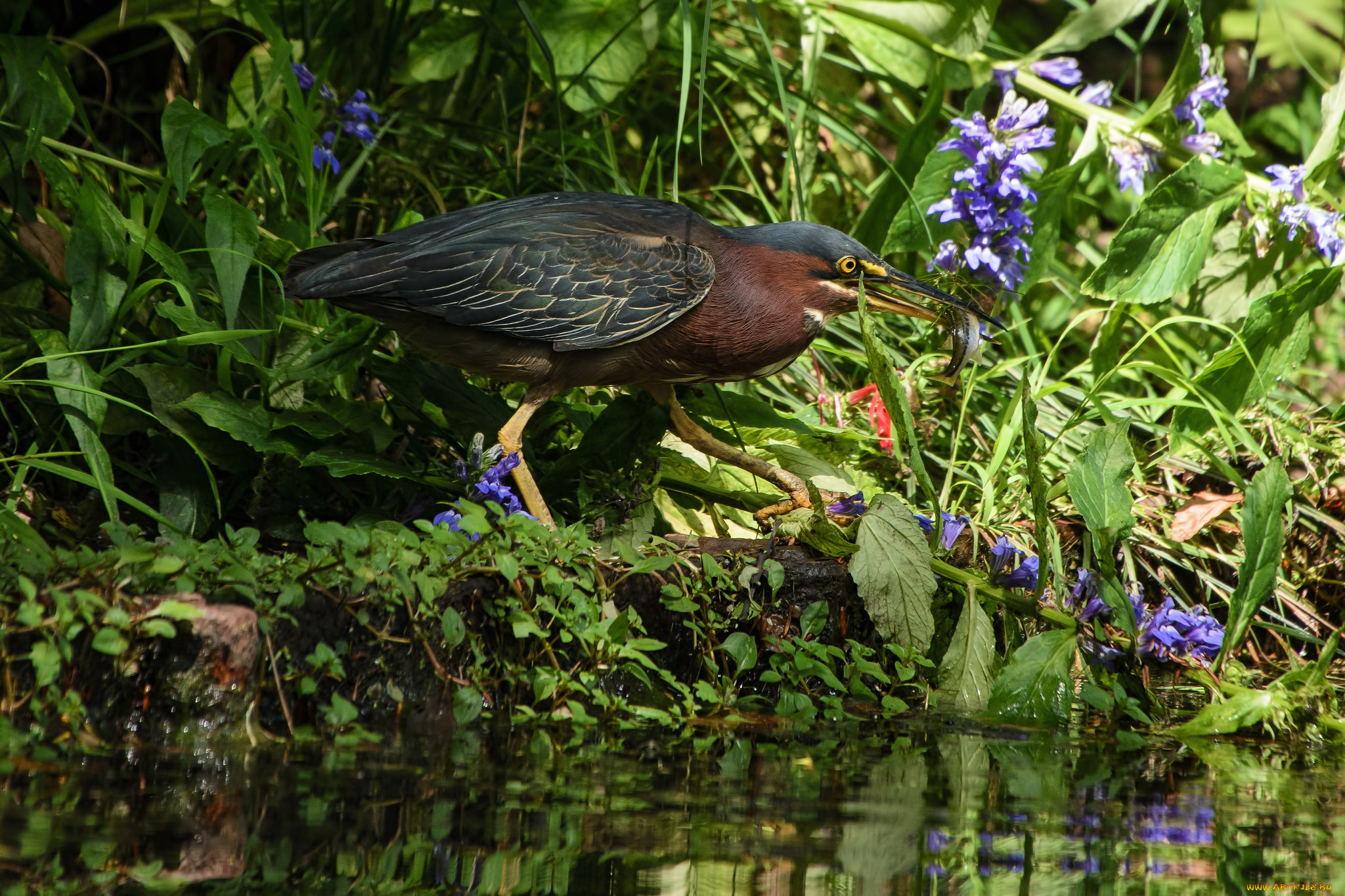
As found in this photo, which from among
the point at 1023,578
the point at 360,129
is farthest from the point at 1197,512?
the point at 360,129

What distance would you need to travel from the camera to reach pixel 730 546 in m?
3.18

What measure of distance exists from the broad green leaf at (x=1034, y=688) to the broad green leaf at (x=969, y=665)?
0.05 meters

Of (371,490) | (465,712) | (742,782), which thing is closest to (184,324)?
(371,490)

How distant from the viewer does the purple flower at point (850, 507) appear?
333 cm

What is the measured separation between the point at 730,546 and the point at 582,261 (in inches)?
35.3

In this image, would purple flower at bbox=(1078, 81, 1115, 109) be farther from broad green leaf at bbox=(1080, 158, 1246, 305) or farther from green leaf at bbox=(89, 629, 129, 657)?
green leaf at bbox=(89, 629, 129, 657)

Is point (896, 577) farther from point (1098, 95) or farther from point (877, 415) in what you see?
point (1098, 95)

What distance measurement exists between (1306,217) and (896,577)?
2.38m

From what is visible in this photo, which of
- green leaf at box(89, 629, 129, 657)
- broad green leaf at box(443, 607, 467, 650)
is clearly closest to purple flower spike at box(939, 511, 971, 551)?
broad green leaf at box(443, 607, 467, 650)

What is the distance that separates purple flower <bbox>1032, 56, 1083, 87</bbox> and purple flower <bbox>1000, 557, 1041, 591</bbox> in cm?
233

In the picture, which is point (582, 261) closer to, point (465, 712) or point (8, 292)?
point (465, 712)

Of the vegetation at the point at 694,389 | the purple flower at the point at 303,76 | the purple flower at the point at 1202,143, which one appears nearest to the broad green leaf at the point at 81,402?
the vegetation at the point at 694,389

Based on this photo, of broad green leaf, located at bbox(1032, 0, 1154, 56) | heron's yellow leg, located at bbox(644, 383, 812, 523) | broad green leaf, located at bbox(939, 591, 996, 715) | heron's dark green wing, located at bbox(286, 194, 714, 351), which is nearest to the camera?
broad green leaf, located at bbox(939, 591, 996, 715)

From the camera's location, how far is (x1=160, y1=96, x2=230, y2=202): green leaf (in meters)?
3.12
